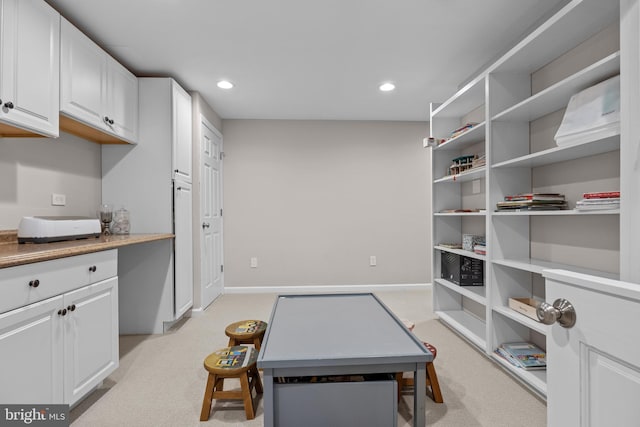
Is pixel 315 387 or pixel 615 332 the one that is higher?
pixel 615 332

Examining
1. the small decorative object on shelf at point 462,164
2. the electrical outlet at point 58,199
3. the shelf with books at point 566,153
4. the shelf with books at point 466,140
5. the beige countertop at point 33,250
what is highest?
the shelf with books at point 466,140

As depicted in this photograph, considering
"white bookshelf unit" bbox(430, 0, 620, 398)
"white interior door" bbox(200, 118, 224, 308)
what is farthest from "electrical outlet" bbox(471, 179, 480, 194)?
"white interior door" bbox(200, 118, 224, 308)

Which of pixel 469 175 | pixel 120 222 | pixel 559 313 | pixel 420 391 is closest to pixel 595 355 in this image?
pixel 559 313

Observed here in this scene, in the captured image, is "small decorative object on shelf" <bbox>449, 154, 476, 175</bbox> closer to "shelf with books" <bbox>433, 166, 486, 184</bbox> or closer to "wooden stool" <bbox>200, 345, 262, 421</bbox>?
"shelf with books" <bbox>433, 166, 486, 184</bbox>

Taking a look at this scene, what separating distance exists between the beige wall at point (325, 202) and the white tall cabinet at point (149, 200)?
4.74ft

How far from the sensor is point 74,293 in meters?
1.56

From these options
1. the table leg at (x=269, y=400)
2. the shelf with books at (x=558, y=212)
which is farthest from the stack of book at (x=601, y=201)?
the table leg at (x=269, y=400)

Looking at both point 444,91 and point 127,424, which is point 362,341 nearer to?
point 127,424

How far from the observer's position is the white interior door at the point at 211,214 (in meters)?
3.44

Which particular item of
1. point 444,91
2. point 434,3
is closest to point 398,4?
point 434,3

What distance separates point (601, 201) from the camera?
1.46 meters

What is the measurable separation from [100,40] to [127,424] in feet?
8.51

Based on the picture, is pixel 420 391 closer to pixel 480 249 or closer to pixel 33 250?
pixel 480 249

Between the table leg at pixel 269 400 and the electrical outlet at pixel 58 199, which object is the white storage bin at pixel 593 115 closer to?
the table leg at pixel 269 400
